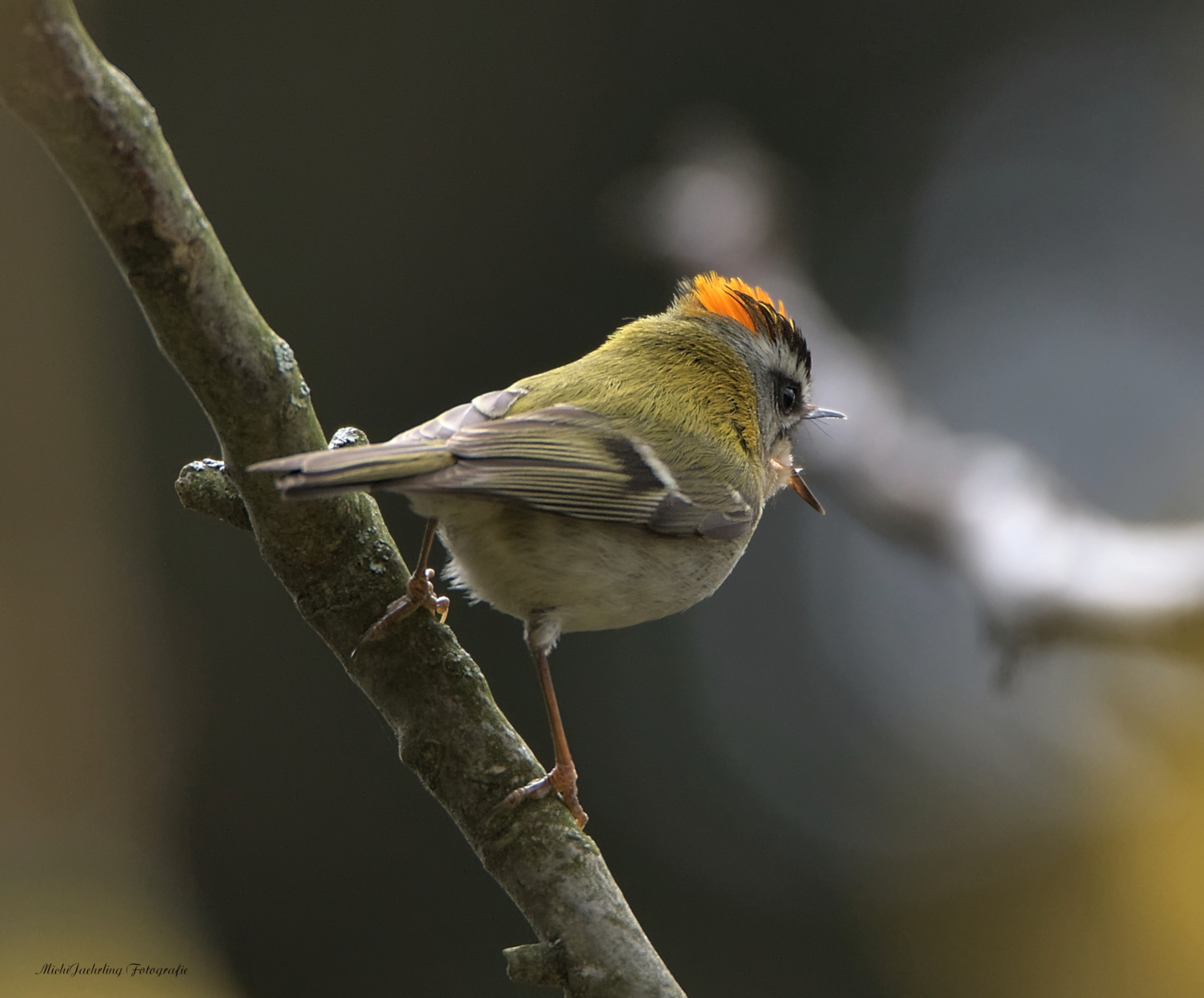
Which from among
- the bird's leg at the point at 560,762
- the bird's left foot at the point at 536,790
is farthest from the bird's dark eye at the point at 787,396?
the bird's left foot at the point at 536,790

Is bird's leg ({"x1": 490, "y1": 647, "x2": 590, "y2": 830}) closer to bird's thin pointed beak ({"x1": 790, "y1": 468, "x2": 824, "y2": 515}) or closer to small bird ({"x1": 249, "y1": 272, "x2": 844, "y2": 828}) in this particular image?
small bird ({"x1": 249, "y1": 272, "x2": 844, "y2": 828})

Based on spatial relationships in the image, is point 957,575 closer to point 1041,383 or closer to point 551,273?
point 551,273

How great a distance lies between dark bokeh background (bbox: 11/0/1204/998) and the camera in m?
4.08

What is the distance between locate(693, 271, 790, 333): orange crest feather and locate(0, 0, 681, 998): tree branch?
4.31 feet

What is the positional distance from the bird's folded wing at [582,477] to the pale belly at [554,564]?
0.15 feet

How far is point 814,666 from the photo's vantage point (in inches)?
242

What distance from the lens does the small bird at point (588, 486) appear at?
1725 millimetres

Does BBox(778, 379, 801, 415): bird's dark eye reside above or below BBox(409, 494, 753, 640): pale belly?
above

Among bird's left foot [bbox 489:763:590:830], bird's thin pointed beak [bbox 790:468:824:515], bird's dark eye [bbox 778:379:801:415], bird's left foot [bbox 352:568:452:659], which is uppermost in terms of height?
bird's dark eye [bbox 778:379:801:415]

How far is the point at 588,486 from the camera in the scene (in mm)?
1957

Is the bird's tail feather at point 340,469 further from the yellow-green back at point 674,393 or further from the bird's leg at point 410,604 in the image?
the yellow-green back at point 674,393

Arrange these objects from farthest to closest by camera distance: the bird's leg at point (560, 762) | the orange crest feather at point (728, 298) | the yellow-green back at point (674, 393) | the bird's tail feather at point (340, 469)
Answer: the orange crest feather at point (728, 298), the yellow-green back at point (674, 393), the bird's leg at point (560, 762), the bird's tail feather at point (340, 469)

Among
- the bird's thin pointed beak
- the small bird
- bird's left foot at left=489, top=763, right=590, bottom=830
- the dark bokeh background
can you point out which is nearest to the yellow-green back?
the small bird

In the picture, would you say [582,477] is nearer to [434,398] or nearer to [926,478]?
[926,478]
